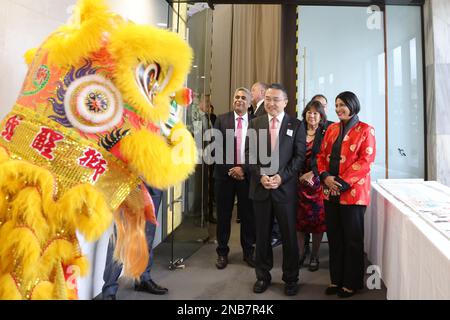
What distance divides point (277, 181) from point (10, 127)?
5.75 ft

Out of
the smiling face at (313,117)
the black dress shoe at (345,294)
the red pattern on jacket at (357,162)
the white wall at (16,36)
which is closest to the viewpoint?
the white wall at (16,36)

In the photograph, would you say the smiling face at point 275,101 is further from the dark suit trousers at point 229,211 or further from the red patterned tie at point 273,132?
the dark suit trousers at point 229,211

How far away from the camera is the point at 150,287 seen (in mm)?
2447

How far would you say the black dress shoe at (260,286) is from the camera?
2.49 metres

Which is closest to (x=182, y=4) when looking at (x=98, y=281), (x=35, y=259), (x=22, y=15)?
(x=22, y=15)

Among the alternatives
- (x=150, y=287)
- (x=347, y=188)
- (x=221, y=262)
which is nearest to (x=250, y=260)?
(x=221, y=262)

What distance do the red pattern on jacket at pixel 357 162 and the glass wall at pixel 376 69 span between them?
1.62m

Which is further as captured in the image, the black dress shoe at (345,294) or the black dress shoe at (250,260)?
the black dress shoe at (250,260)

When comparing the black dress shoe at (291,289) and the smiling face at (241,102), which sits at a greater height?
the smiling face at (241,102)

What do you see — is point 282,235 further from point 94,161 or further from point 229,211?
point 94,161

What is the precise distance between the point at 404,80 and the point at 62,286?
3.75 metres

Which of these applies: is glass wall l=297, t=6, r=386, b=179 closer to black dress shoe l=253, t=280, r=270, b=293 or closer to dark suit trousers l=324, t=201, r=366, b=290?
dark suit trousers l=324, t=201, r=366, b=290

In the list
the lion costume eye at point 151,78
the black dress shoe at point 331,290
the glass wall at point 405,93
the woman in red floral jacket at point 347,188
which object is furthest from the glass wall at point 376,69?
the lion costume eye at point 151,78

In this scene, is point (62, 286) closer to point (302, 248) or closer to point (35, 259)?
point (35, 259)
